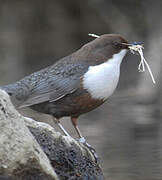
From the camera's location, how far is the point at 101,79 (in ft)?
17.5

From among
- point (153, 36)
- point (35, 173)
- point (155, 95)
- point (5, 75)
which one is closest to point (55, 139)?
point (35, 173)

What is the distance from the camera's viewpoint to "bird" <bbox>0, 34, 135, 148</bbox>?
17.6 ft

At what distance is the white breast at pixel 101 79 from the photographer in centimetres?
532

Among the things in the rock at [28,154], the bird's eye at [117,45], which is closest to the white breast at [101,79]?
the bird's eye at [117,45]

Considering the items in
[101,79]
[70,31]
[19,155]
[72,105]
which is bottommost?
[70,31]

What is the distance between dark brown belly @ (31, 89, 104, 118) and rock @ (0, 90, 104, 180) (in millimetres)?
742

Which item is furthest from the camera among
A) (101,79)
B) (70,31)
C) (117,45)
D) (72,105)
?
(70,31)

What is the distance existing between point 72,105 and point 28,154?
4.77ft

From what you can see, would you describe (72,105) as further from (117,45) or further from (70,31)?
(70,31)

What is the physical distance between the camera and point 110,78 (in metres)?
5.35

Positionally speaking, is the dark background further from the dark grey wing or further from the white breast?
the white breast

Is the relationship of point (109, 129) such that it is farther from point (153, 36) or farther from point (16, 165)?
point (153, 36)

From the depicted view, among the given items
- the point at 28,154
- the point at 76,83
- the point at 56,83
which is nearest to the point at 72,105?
the point at 76,83

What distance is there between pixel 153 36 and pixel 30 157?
32.3 feet
